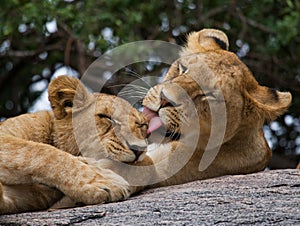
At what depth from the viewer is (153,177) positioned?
12.5 ft

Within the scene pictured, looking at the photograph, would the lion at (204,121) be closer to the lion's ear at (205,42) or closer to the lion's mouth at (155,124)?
the lion's mouth at (155,124)

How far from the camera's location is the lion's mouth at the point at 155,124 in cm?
365

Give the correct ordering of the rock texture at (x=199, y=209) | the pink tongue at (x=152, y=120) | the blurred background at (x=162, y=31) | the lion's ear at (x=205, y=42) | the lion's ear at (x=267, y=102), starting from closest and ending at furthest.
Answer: the rock texture at (x=199, y=209), the pink tongue at (x=152, y=120), the lion's ear at (x=267, y=102), the lion's ear at (x=205, y=42), the blurred background at (x=162, y=31)

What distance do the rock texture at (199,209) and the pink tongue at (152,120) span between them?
301 millimetres

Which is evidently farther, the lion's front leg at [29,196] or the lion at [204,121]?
the lion at [204,121]

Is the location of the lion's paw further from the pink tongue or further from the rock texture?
the pink tongue

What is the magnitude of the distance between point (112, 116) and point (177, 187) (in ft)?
1.47

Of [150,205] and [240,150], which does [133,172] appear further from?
[240,150]

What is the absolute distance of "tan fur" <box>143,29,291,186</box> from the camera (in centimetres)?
372

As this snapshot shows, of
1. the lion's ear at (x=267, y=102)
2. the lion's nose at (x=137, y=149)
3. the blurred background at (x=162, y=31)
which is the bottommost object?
the blurred background at (x=162, y=31)

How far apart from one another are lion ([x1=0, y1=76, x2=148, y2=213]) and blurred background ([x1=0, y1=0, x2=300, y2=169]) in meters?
2.12

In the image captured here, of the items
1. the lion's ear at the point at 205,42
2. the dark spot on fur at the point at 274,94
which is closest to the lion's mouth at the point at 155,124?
the dark spot on fur at the point at 274,94

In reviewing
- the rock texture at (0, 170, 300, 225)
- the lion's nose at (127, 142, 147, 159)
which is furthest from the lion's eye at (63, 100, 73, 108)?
the rock texture at (0, 170, 300, 225)

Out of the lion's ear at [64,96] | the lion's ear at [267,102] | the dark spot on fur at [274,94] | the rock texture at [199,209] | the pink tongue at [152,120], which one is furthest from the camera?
the dark spot on fur at [274,94]
